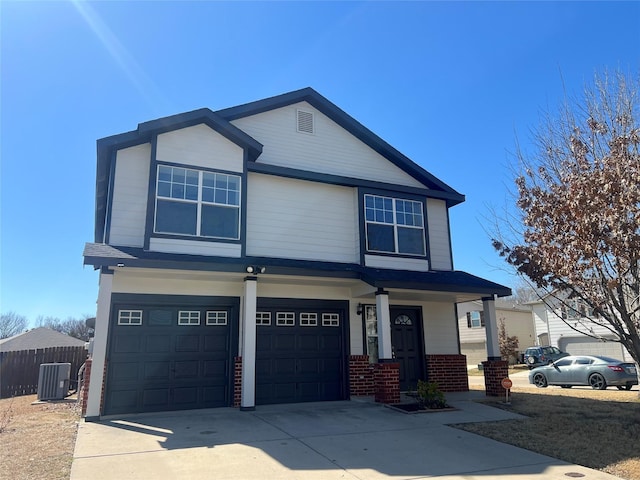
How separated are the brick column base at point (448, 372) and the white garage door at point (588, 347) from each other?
1703 cm

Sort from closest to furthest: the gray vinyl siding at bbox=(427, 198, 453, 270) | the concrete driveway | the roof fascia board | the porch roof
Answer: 1. the concrete driveway
2. the porch roof
3. the roof fascia board
4. the gray vinyl siding at bbox=(427, 198, 453, 270)

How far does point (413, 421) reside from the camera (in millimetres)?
9164

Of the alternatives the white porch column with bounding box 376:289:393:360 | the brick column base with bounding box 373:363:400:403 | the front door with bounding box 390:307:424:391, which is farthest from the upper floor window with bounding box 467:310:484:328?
the brick column base with bounding box 373:363:400:403

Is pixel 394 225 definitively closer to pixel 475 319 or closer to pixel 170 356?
pixel 170 356

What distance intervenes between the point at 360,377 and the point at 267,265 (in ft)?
13.6

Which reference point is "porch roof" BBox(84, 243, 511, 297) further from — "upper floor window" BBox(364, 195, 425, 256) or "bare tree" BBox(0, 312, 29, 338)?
"bare tree" BBox(0, 312, 29, 338)

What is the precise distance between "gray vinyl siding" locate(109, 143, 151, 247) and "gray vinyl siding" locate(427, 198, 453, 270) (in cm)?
829

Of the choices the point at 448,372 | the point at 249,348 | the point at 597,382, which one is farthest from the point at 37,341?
the point at 597,382

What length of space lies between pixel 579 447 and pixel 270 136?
404 inches

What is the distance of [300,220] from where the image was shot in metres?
12.8

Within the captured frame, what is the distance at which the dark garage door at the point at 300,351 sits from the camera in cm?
1163

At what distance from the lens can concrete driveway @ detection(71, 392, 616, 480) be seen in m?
5.98

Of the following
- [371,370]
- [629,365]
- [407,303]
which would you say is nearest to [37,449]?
[371,370]

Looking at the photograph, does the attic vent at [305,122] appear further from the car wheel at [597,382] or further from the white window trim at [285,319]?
the car wheel at [597,382]
